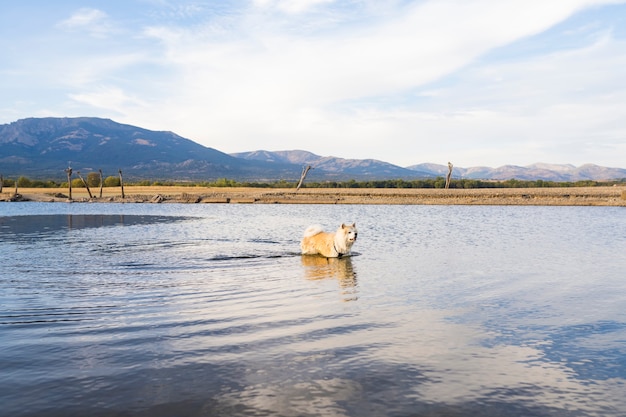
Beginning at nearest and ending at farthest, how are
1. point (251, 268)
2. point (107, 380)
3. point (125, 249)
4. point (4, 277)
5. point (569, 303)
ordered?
point (107, 380)
point (569, 303)
point (4, 277)
point (251, 268)
point (125, 249)

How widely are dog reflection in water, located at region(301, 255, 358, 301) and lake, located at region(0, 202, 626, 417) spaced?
102 millimetres

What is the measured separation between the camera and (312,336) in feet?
27.4

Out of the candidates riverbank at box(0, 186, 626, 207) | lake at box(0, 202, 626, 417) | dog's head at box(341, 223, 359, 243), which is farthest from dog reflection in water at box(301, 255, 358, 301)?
riverbank at box(0, 186, 626, 207)

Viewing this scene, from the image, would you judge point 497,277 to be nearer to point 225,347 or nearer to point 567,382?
point 567,382

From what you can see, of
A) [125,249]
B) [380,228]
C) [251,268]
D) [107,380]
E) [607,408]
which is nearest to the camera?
[607,408]

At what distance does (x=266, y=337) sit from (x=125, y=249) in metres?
13.7

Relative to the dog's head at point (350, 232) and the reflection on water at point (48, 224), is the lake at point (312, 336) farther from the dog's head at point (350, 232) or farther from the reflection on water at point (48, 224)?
the reflection on water at point (48, 224)

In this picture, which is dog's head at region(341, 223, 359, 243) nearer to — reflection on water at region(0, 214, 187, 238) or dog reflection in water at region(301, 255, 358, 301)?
dog reflection in water at region(301, 255, 358, 301)

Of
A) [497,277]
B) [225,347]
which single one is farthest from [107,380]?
[497,277]

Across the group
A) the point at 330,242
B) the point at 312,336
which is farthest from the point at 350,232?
the point at 312,336

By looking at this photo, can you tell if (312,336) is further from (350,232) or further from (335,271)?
(350,232)

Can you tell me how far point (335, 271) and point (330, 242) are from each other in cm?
354

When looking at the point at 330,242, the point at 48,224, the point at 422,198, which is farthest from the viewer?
the point at 422,198

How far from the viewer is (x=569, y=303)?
10852 millimetres
